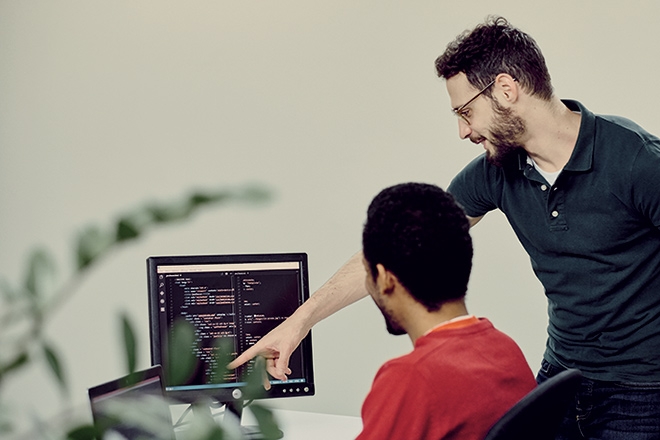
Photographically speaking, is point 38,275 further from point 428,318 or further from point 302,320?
point 302,320

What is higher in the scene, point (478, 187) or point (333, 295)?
point (478, 187)

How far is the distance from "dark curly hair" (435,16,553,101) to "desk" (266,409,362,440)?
938 mm

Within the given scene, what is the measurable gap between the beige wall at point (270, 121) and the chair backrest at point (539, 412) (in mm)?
1479

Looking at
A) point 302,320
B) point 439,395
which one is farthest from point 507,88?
point 439,395

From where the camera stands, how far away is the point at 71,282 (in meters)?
0.39

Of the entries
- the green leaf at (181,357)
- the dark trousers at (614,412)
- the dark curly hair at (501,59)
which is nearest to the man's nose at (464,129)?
the dark curly hair at (501,59)

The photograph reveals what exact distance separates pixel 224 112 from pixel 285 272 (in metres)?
1.24

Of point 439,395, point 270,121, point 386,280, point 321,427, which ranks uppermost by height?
point 270,121

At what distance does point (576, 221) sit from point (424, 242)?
21.9 inches

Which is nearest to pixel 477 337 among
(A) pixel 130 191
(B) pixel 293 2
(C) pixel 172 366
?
(C) pixel 172 366

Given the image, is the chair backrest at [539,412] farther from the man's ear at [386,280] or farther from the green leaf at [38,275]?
the green leaf at [38,275]

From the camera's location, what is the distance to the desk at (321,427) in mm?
1974

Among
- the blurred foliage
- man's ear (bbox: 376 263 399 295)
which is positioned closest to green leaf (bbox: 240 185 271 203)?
the blurred foliage

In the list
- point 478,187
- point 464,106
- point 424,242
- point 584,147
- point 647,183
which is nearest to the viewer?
point 424,242
